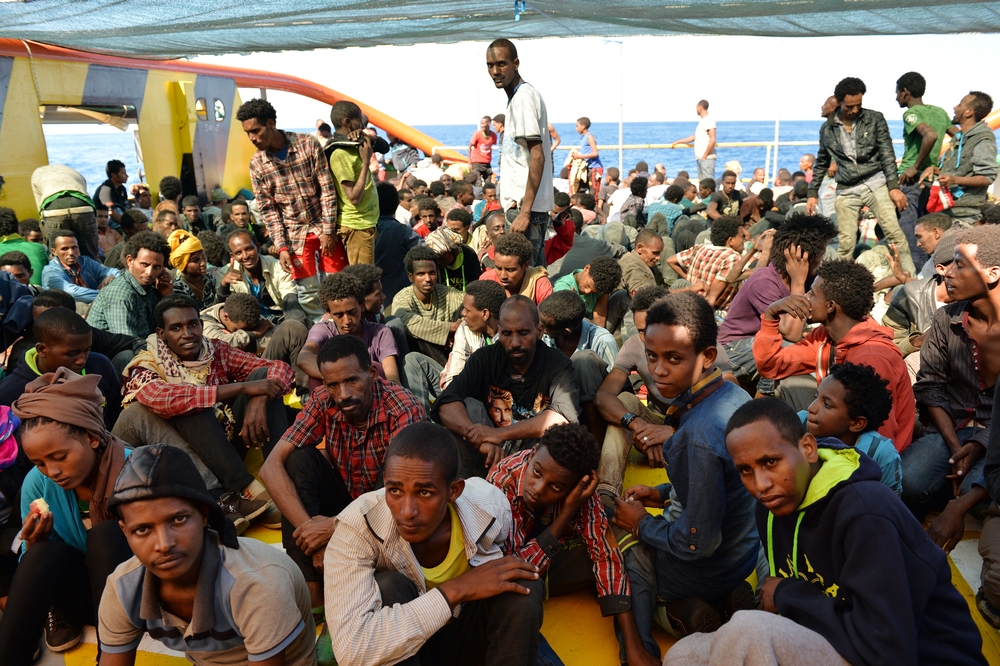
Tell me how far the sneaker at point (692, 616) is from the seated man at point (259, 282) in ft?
12.0

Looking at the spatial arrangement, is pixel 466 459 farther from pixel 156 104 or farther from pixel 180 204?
pixel 156 104

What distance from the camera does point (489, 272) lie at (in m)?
5.39

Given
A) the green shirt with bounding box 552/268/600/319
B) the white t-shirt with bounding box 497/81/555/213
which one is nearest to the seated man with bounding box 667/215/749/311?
the green shirt with bounding box 552/268/600/319

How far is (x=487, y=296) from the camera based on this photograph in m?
4.23

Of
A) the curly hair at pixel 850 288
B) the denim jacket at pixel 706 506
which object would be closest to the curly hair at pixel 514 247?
the curly hair at pixel 850 288

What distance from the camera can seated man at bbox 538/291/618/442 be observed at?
155 inches

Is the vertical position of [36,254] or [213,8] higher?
[213,8]

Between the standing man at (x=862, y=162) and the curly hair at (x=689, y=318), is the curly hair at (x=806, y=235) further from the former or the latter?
the standing man at (x=862, y=162)

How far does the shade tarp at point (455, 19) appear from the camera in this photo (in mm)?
4797

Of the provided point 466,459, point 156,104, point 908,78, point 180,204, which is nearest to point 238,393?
point 466,459

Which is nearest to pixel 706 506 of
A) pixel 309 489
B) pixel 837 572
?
pixel 837 572

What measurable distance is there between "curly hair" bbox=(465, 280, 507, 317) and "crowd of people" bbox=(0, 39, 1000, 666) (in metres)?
0.02

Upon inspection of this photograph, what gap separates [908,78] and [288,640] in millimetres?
8207

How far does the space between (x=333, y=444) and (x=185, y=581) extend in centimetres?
108
